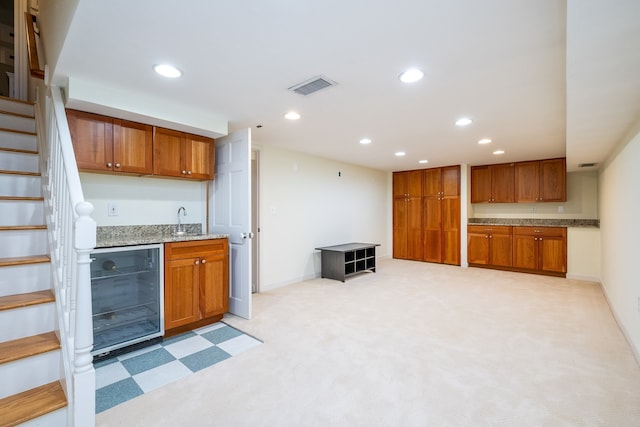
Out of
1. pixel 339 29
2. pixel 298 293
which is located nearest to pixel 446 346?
pixel 298 293

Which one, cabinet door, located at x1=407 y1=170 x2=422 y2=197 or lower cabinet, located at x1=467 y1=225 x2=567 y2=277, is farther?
cabinet door, located at x1=407 y1=170 x2=422 y2=197

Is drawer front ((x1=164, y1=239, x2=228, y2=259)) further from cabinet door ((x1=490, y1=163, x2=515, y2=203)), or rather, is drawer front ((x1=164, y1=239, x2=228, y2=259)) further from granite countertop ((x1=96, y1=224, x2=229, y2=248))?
cabinet door ((x1=490, y1=163, x2=515, y2=203))

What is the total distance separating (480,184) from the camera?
631cm

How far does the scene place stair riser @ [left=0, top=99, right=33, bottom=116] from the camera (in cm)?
276

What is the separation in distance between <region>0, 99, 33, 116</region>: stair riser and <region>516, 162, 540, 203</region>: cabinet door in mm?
7225

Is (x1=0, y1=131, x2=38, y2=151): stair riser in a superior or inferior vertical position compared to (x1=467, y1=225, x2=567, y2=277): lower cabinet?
superior

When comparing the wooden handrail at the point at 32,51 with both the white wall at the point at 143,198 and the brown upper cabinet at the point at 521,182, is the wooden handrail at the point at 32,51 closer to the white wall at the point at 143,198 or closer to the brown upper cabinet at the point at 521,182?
the white wall at the point at 143,198

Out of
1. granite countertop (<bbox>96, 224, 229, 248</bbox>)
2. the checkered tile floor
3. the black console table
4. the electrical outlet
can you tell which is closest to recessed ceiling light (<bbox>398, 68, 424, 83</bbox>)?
granite countertop (<bbox>96, 224, 229, 248</bbox>)

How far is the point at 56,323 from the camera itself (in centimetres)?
168

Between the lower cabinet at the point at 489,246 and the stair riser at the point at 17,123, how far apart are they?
6.78 metres

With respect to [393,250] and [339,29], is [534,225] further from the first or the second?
[339,29]

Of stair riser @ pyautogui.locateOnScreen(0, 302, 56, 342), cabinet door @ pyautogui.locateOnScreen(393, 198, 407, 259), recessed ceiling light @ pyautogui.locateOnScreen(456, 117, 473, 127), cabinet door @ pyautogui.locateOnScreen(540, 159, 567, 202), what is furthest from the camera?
cabinet door @ pyautogui.locateOnScreen(393, 198, 407, 259)

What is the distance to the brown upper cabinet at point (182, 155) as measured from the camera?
2.92 m

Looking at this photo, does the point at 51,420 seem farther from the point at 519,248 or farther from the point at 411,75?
the point at 519,248
